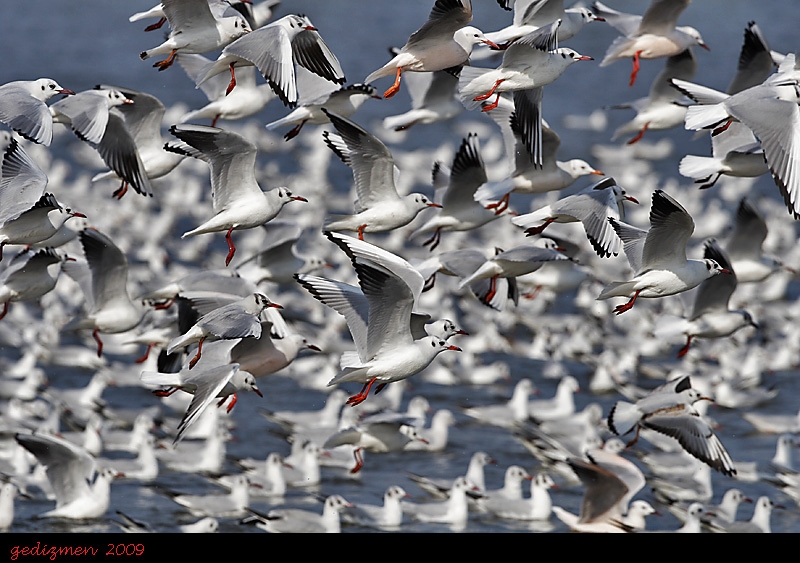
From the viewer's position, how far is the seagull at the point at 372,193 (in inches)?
330

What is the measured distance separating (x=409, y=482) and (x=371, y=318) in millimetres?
7492

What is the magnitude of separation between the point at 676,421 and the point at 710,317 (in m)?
1.53

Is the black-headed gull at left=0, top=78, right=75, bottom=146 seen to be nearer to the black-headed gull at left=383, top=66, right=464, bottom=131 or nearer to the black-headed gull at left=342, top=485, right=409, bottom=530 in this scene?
the black-headed gull at left=383, top=66, right=464, bottom=131

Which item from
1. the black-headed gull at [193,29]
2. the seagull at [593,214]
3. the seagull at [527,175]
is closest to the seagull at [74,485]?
the black-headed gull at [193,29]

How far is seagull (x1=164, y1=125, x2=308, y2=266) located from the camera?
315 inches

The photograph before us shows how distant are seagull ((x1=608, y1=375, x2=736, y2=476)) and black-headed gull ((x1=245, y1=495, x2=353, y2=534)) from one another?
11.6 ft

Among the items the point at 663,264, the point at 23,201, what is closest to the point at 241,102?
the point at 23,201

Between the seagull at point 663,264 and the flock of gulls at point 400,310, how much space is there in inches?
0.8

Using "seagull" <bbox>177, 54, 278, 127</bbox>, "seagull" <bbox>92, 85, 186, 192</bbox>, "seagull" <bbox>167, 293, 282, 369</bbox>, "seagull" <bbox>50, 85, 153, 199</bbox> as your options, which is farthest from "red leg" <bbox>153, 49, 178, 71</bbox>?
"seagull" <bbox>167, 293, 282, 369</bbox>

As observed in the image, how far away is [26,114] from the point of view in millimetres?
7508

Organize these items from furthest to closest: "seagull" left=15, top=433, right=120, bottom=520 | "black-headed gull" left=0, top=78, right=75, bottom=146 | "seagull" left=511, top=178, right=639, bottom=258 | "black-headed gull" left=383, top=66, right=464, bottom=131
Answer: "seagull" left=15, top=433, right=120, bottom=520
"black-headed gull" left=383, top=66, right=464, bottom=131
"seagull" left=511, top=178, right=639, bottom=258
"black-headed gull" left=0, top=78, right=75, bottom=146

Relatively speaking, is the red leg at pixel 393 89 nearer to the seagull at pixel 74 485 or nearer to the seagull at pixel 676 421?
the seagull at pixel 676 421

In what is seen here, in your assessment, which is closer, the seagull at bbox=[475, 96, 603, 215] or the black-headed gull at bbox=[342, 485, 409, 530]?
the seagull at bbox=[475, 96, 603, 215]
